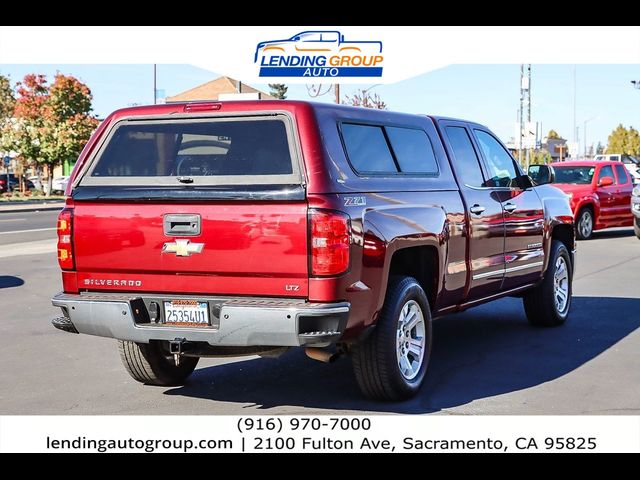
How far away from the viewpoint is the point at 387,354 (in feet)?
19.4

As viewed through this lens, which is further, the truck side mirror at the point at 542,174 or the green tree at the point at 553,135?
the green tree at the point at 553,135

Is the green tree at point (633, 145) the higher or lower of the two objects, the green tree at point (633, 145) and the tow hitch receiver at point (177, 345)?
the higher

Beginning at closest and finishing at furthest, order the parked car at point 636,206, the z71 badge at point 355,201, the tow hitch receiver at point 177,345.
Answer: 1. the z71 badge at point 355,201
2. the tow hitch receiver at point 177,345
3. the parked car at point 636,206

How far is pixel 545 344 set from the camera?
324 inches

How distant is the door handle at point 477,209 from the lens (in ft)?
23.9

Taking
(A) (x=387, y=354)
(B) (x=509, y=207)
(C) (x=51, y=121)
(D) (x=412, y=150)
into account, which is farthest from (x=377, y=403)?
(C) (x=51, y=121)

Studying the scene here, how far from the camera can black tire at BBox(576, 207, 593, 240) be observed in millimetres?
19516

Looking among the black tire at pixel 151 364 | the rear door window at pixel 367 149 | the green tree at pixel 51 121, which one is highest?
the green tree at pixel 51 121

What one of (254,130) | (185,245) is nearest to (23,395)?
(185,245)

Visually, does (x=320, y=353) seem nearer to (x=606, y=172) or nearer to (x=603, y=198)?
(x=603, y=198)

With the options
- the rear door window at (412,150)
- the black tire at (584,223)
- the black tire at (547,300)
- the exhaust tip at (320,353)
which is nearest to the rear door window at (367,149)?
the rear door window at (412,150)

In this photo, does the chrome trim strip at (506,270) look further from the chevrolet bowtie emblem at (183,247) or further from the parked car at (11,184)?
the parked car at (11,184)

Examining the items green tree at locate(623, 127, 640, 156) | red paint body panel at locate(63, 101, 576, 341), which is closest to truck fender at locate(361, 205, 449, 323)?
red paint body panel at locate(63, 101, 576, 341)

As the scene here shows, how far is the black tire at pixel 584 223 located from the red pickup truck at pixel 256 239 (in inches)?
531
